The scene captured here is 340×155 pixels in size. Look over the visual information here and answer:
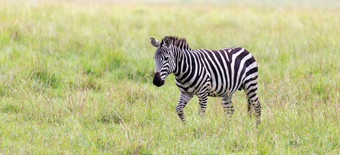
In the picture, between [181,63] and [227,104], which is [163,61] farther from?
[227,104]

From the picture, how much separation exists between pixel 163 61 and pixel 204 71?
76 cm

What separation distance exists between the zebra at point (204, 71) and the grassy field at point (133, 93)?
0.24 meters

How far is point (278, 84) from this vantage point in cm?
800

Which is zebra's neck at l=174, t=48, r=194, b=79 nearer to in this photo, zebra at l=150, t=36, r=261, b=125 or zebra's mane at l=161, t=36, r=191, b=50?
zebra at l=150, t=36, r=261, b=125

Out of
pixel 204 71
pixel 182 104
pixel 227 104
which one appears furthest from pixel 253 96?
pixel 182 104

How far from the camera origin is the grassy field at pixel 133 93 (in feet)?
18.4

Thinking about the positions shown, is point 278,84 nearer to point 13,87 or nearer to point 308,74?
point 308,74

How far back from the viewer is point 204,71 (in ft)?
20.5

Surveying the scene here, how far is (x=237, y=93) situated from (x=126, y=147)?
340cm

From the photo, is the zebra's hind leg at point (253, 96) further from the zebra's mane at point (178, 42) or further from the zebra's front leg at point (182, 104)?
the zebra's mane at point (178, 42)

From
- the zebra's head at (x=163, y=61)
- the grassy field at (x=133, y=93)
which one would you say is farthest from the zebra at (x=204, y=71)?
the grassy field at (x=133, y=93)

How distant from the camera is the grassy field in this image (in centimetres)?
559

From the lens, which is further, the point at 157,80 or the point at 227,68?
the point at 227,68

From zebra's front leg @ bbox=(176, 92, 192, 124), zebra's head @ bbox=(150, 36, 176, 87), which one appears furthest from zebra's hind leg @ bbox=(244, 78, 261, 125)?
zebra's head @ bbox=(150, 36, 176, 87)
